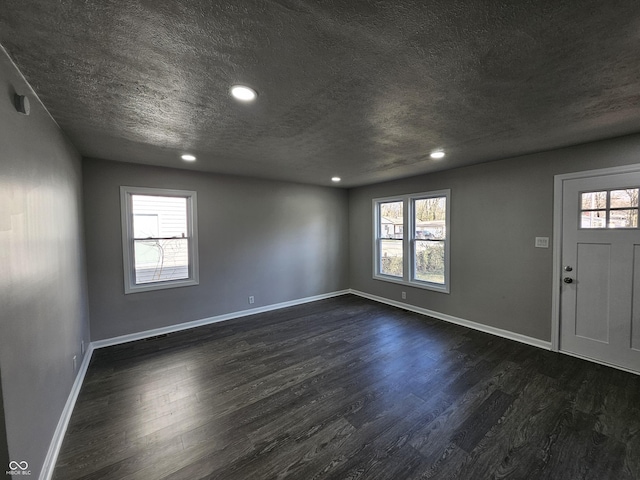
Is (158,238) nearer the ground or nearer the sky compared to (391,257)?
nearer the sky

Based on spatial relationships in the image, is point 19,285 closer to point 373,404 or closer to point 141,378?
point 141,378

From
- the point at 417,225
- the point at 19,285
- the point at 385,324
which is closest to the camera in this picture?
the point at 19,285

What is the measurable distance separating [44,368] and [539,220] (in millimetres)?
4985

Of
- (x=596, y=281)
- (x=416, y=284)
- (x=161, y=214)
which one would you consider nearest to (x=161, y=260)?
(x=161, y=214)

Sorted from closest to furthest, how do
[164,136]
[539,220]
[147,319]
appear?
[164,136] < [539,220] < [147,319]

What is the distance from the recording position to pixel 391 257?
532 centimetres

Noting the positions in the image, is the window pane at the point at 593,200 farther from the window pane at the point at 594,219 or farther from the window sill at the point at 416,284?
the window sill at the point at 416,284

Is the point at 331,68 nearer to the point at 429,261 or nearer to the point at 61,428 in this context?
the point at 61,428

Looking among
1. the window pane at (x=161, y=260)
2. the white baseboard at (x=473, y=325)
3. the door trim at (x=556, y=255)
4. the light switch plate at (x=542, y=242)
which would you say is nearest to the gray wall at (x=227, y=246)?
the window pane at (x=161, y=260)

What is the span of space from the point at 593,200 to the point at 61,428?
541 cm

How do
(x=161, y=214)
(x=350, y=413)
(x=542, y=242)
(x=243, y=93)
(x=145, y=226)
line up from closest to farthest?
(x=243, y=93) → (x=350, y=413) → (x=542, y=242) → (x=145, y=226) → (x=161, y=214)

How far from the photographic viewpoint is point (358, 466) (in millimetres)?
1678

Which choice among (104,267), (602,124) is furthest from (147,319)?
(602,124)

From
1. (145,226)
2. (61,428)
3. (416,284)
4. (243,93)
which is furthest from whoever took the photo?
(416,284)
